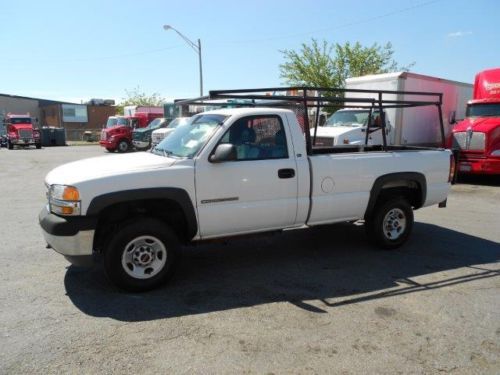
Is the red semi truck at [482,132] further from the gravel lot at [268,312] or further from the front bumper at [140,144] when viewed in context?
the front bumper at [140,144]

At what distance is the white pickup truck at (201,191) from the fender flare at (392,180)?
2 centimetres

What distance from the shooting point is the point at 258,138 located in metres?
4.88

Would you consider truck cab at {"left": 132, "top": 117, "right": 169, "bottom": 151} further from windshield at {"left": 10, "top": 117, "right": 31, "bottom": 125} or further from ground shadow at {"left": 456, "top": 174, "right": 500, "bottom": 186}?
ground shadow at {"left": 456, "top": 174, "right": 500, "bottom": 186}

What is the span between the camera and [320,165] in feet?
16.7

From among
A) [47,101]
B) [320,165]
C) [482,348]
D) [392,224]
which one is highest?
[47,101]

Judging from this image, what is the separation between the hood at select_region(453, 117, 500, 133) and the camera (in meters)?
12.0

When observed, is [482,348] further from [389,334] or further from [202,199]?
[202,199]

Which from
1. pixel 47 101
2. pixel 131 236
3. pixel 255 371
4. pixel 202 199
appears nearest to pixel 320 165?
pixel 202 199

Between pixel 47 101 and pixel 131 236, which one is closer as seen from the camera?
pixel 131 236

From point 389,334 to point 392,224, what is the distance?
102 inches

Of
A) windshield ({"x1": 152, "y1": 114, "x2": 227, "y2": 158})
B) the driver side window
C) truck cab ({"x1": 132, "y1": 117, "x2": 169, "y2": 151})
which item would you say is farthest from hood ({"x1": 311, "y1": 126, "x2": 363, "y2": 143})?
truck cab ({"x1": 132, "y1": 117, "x2": 169, "y2": 151})

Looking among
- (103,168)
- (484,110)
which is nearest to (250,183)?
(103,168)

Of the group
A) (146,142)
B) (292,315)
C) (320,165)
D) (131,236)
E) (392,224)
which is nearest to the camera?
(292,315)

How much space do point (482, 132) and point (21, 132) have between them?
99.0ft
